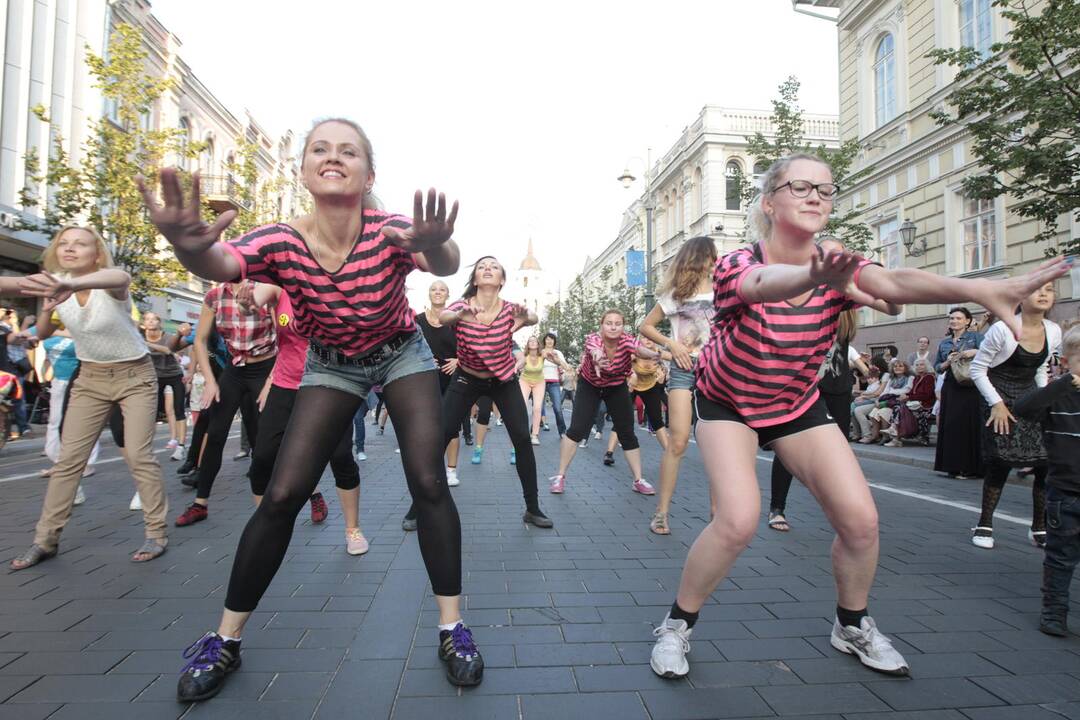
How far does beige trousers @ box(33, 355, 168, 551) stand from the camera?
13.3 ft

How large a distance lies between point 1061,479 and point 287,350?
4.35 m

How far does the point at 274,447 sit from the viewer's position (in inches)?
174

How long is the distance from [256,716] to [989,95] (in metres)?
11.1

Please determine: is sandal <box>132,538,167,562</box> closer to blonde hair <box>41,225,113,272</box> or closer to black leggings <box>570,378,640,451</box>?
blonde hair <box>41,225,113,272</box>

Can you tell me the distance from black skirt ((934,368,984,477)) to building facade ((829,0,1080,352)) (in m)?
9.07

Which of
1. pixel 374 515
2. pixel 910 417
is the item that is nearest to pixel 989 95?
pixel 910 417

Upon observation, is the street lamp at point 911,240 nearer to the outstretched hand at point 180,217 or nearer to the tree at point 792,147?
the tree at point 792,147

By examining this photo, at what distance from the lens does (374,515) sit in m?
5.58

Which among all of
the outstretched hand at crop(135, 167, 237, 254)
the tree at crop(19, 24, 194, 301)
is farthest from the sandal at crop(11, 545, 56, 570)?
the tree at crop(19, 24, 194, 301)

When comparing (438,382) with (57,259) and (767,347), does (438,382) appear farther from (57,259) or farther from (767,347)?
(57,259)

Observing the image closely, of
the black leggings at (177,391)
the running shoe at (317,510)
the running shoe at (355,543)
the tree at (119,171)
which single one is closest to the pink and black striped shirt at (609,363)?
the running shoe at (317,510)

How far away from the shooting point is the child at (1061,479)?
120 inches

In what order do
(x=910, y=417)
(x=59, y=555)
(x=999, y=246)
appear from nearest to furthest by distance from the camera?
(x=59, y=555) < (x=910, y=417) < (x=999, y=246)

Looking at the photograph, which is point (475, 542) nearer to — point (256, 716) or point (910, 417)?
point (256, 716)
